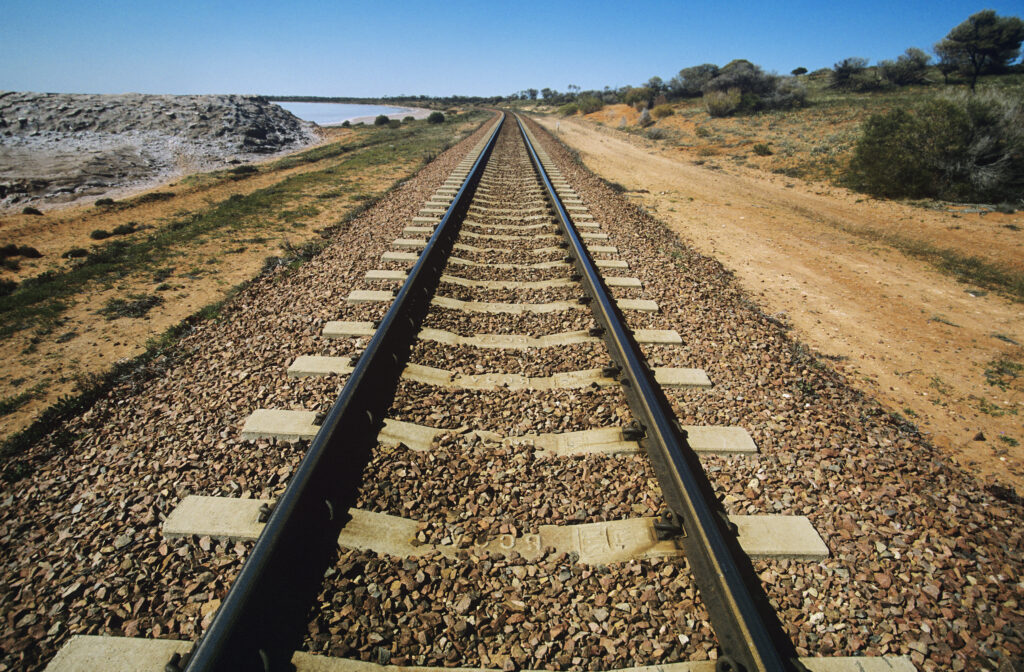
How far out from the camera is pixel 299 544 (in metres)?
2.09

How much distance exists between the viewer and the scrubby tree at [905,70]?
1346 inches

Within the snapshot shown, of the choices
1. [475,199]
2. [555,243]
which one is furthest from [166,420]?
[475,199]

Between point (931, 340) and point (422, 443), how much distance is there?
18.0 ft

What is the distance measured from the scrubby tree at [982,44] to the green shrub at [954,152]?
3626cm

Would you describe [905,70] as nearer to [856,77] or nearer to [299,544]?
[856,77]

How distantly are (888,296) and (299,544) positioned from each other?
7288 millimetres

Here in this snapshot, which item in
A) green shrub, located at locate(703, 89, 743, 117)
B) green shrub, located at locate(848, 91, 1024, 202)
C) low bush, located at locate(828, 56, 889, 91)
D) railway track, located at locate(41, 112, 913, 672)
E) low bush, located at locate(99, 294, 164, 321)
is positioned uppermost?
low bush, located at locate(828, 56, 889, 91)

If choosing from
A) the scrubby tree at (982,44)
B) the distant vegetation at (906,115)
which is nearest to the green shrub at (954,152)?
the distant vegetation at (906,115)

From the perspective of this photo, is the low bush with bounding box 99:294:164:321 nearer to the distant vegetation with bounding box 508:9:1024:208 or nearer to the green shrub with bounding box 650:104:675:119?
the distant vegetation with bounding box 508:9:1024:208

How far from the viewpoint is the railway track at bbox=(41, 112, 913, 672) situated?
1.81m

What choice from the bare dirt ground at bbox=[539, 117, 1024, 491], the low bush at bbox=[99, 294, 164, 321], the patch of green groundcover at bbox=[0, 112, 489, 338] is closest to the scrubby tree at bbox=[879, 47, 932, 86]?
the bare dirt ground at bbox=[539, 117, 1024, 491]

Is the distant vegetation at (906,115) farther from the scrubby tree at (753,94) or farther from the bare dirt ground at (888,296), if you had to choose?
the bare dirt ground at (888,296)

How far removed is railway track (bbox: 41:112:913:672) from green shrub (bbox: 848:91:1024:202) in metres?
12.8

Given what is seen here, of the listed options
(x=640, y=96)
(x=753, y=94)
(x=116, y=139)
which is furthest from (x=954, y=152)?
(x=640, y=96)
